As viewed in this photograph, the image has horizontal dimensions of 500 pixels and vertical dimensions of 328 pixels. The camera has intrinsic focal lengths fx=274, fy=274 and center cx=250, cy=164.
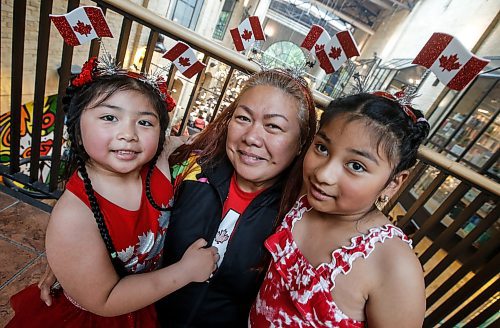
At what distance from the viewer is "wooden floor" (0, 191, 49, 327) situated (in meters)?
1.50

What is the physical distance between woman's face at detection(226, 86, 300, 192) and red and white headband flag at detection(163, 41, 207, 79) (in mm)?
497

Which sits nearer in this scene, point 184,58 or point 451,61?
point 451,61

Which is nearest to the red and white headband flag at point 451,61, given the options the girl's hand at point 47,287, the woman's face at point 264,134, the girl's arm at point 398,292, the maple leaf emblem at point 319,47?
the maple leaf emblem at point 319,47

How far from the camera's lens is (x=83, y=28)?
52.4 inches

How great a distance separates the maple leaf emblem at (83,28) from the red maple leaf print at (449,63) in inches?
63.4

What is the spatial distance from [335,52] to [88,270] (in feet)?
4.61

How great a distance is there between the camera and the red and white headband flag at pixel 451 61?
42.5 inches

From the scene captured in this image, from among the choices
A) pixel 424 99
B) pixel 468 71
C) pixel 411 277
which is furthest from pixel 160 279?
pixel 424 99

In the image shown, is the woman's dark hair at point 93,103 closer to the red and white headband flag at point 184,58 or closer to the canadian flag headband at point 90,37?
the canadian flag headband at point 90,37

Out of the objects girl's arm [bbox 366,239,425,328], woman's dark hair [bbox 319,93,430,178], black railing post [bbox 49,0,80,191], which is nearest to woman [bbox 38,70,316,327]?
woman's dark hair [bbox 319,93,430,178]

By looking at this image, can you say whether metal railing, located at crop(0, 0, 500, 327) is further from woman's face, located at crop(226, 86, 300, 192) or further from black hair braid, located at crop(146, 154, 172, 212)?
black hair braid, located at crop(146, 154, 172, 212)

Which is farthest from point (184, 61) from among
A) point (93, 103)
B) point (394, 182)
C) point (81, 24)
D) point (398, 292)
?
point (398, 292)

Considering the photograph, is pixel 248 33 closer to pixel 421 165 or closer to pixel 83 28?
pixel 83 28

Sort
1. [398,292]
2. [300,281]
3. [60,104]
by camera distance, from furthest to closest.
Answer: [60,104] < [300,281] < [398,292]
